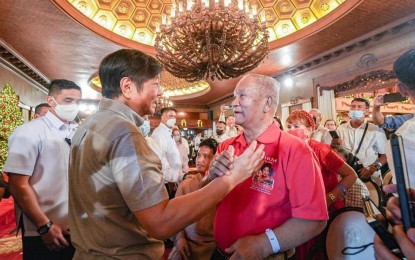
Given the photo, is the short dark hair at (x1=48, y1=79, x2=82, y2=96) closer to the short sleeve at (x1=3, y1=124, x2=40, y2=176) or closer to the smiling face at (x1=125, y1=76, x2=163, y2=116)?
the short sleeve at (x1=3, y1=124, x2=40, y2=176)

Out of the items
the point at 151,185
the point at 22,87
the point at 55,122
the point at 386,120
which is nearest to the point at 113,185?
the point at 151,185

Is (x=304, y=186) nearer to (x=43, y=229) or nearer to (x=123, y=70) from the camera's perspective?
(x=123, y=70)

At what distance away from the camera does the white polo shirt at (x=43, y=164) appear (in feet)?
6.06

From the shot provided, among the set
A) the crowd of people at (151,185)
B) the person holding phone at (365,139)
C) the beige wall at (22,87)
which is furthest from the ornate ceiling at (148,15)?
the crowd of people at (151,185)

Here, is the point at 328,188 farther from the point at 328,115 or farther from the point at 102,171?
the point at 328,115

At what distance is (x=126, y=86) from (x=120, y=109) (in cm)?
11

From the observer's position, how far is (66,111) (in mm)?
2201

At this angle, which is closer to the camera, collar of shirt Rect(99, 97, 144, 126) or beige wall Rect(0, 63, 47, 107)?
collar of shirt Rect(99, 97, 144, 126)

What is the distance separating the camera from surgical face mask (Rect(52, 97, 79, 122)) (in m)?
2.18

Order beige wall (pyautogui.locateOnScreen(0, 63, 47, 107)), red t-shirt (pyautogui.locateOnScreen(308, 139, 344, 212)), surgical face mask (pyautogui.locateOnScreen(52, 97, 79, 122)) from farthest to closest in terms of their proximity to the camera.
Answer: beige wall (pyautogui.locateOnScreen(0, 63, 47, 107)) < red t-shirt (pyautogui.locateOnScreen(308, 139, 344, 212)) < surgical face mask (pyautogui.locateOnScreen(52, 97, 79, 122))

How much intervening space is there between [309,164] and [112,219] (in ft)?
3.02

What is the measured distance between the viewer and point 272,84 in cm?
165

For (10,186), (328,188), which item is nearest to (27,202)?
(10,186)

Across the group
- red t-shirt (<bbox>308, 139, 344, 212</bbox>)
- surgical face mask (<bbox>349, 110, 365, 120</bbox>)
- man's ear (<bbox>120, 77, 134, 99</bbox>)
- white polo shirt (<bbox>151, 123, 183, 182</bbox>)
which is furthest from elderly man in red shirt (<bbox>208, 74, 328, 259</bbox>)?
surgical face mask (<bbox>349, 110, 365, 120</bbox>)
